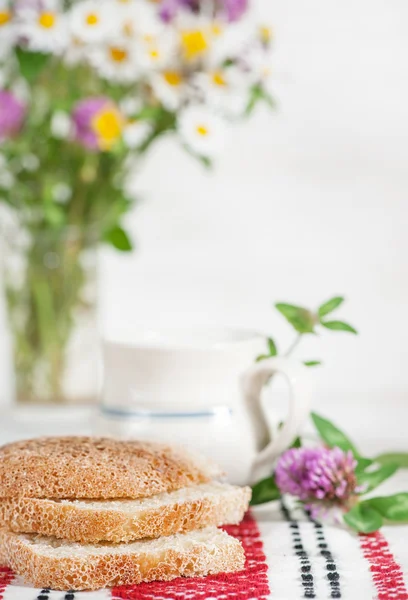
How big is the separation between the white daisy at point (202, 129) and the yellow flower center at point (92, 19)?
0.18m

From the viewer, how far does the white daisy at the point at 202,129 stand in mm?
1517

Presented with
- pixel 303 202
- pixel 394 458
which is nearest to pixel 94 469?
pixel 394 458

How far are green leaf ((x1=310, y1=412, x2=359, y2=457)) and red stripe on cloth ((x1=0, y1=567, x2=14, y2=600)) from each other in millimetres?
368

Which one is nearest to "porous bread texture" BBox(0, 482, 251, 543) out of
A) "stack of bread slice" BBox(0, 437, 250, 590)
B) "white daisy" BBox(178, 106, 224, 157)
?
"stack of bread slice" BBox(0, 437, 250, 590)

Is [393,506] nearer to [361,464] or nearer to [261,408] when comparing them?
[361,464]

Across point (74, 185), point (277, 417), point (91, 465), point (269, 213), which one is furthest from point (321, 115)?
point (91, 465)

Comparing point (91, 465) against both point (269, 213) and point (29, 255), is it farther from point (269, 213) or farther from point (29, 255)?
point (269, 213)

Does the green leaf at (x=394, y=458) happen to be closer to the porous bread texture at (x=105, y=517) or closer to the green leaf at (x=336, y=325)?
the green leaf at (x=336, y=325)

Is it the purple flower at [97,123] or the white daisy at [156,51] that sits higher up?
the white daisy at [156,51]

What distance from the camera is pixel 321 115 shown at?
2.25 meters

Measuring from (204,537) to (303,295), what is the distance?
1.42 m

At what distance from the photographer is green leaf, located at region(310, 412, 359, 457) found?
1.10m

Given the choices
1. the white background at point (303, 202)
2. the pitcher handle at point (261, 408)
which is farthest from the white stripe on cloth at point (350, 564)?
the white background at point (303, 202)

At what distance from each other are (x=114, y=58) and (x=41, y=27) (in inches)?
4.5
